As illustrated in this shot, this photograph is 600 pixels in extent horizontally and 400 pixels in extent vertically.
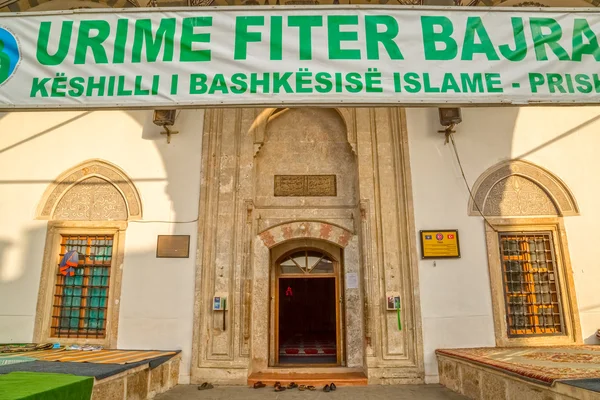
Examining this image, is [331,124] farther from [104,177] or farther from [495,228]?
[104,177]

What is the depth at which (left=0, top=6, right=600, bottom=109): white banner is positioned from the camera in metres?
2.81

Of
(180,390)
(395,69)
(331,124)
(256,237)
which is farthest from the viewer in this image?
(331,124)

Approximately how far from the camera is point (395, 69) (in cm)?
284

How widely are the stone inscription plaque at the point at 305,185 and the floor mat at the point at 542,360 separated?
2.80 metres

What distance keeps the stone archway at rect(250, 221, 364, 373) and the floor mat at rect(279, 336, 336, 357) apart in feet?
4.47

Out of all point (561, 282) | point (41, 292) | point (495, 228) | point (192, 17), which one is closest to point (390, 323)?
point (495, 228)

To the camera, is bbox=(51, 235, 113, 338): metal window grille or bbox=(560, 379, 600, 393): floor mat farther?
bbox=(51, 235, 113, 338): metal window grille

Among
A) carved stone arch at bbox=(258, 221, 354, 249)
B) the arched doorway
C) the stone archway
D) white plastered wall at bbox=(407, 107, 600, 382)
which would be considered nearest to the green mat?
the stone archway

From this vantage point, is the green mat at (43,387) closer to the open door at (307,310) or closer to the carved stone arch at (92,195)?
the carved stone arch at (92,195)

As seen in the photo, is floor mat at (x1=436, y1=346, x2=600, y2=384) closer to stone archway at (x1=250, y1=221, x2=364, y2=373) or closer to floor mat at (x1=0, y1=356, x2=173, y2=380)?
stone archway at (x1=250, y1=221, x2=364, y2=373)

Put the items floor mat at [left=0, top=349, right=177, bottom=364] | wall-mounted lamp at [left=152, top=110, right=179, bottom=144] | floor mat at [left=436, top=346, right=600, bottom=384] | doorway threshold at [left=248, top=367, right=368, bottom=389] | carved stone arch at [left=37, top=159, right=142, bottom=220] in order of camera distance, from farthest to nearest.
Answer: carved stone arch at [left=37, top=159, right=142, bottom=220] < wall-mounted lamp at [left=152, top=110, right=179, bottom=144] < doorway threshold at [left=248, top=367, right=368, bottom=389] < floor mat at [left=0, top=349, right=177, bottom=364] < floor mat at [left=436, top=346, right=600, bottom=384]

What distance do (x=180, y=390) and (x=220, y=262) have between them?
1722mm

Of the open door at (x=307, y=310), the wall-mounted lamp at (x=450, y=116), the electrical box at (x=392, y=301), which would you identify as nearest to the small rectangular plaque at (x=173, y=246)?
the open door at (x=307, y=310)

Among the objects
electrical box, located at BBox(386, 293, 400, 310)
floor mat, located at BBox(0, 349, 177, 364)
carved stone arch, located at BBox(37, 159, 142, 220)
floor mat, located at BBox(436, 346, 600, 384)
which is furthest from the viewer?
carved stone arch, located at BBox(37, 159, 142, 220)
